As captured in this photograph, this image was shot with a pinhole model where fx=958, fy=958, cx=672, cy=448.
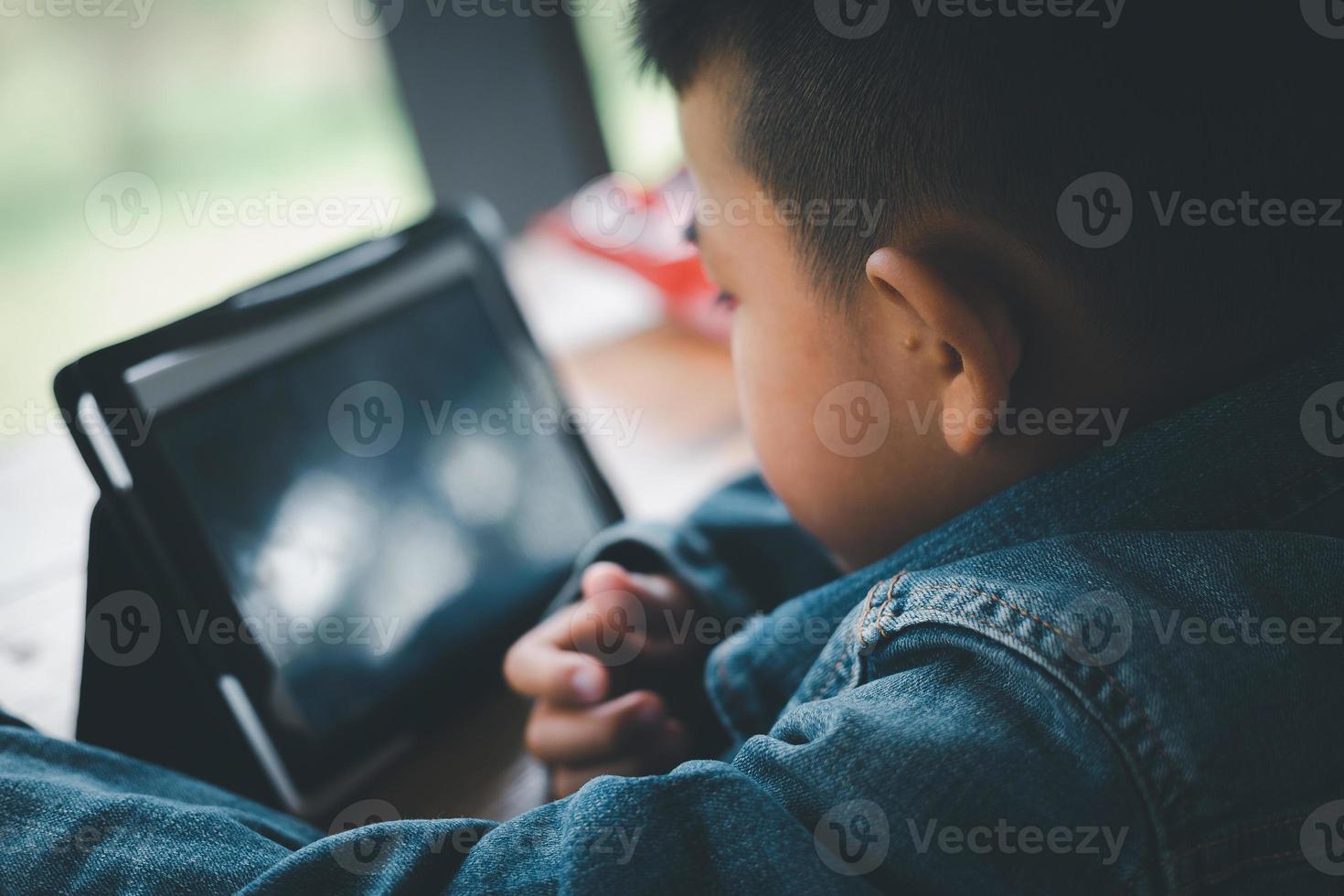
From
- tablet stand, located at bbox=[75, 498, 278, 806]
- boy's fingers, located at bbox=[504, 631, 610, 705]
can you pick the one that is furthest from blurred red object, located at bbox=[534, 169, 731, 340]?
tablet stand, located at bbox=[75, 498, 278, 806]

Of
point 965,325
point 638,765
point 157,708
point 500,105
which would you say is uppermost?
point 500,105

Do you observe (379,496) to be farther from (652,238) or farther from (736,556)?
(652,238)

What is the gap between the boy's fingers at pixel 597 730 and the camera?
53 cm

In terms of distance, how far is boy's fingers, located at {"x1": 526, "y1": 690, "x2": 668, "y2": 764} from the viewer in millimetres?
532

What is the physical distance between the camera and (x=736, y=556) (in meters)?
0.68

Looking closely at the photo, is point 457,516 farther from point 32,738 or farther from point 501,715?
point 32,738

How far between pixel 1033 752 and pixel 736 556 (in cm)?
36

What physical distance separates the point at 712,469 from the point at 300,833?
47cm

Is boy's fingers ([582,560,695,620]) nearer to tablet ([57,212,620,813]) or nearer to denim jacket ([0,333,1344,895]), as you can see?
tablet ([57,212,620,813])

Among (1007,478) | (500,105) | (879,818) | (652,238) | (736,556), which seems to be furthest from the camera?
(500,105)

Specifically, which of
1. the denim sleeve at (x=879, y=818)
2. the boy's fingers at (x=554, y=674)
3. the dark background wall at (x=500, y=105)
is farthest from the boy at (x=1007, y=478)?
the dark background wall at (x=500, y=105)

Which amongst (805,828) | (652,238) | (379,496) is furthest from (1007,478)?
(652,238)

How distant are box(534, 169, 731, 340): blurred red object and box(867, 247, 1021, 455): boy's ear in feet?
1.66

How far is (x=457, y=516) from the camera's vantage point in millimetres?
598
